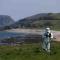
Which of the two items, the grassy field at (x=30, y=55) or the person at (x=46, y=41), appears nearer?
the grassy field at (x=30, y=55)

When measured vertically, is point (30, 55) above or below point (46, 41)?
below

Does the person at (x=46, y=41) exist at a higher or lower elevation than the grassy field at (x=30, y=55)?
higher

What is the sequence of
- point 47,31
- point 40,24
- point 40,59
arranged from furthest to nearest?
point 40,24 → point 47,31 → point 40,59

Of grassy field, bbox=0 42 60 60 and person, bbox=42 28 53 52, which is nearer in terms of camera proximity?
grassy field, bbox=0 42 60 60

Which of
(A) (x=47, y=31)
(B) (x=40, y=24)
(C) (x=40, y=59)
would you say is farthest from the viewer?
(B) (x=40, y=24)

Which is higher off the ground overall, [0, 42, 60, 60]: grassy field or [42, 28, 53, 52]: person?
[42, 28, 53, 52]: person

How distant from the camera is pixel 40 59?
722 inches

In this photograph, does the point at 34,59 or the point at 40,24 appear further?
the point at 40,24

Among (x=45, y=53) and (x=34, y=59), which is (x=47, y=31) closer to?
(x=45, y=53)

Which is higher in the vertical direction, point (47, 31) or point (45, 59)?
point (47, 31)

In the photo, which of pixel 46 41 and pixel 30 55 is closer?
pixel 30 55

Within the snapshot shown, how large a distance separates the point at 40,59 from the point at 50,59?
0.65m

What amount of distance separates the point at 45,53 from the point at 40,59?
3.89 meters

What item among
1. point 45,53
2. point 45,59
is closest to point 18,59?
point 45,59
